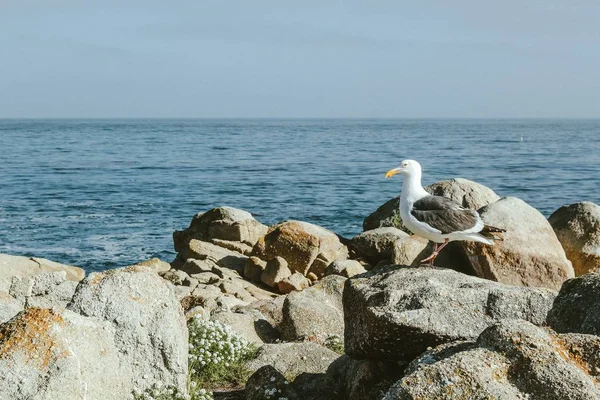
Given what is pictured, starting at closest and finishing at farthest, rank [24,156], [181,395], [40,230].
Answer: [181,395]
[40,230]
[24,156]

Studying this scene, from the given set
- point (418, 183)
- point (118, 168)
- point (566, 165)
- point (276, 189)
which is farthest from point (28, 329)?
point (566, 165)

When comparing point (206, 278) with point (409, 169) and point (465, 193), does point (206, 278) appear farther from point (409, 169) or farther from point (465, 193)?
point (409, 169)

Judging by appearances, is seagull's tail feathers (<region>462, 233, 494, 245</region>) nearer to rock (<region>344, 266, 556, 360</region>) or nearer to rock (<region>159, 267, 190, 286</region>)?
rock (<region>344, 266, 556, 360</region>)

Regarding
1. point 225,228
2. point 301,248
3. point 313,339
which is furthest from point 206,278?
point 313,339

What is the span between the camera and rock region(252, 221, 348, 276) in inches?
725

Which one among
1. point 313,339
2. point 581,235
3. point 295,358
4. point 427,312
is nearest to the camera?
point 427,312

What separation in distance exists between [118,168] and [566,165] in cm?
3063

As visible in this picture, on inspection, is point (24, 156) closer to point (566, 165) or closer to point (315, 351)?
point (566, 165)

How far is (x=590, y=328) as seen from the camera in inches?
234

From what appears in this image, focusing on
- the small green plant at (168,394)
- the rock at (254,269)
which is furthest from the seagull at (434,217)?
the rock at (254,269)

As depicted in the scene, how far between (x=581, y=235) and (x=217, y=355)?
33.4ft

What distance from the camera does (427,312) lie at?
7.00 metres

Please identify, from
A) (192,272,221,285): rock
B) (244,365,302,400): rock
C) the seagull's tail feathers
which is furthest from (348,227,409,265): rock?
(244,365,302,400): rock

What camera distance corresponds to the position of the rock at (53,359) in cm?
614
